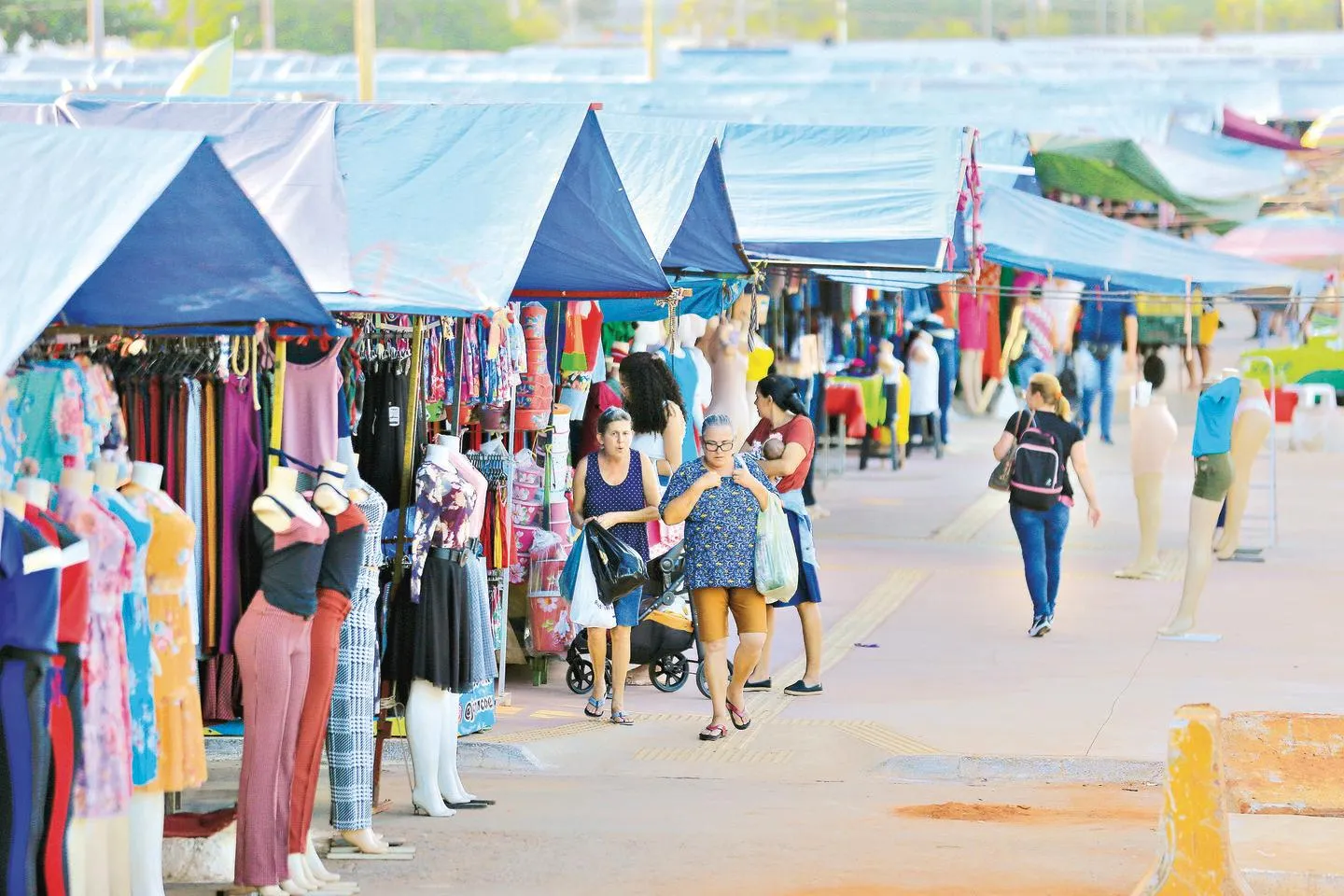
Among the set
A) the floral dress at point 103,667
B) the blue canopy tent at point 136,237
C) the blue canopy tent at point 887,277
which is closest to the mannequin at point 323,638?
the blue canopy tent at point 136,237

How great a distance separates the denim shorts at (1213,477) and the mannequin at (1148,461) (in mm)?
2376

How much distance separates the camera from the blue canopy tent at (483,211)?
898 cm

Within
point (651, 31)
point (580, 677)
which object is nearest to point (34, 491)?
point (580, 677)

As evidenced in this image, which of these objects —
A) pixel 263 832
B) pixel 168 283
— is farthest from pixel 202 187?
pixel 263 832

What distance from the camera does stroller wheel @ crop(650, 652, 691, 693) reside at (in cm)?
1225

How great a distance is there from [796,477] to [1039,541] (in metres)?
2.66

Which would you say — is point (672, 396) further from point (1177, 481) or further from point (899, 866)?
point (1177, 481)

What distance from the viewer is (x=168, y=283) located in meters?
7.09

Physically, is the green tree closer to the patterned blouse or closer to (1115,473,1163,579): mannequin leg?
(1115,473,1163,579): mannequin leg

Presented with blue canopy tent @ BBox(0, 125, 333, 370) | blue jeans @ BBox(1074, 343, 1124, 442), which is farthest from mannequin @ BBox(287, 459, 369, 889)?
blue jeans @ BBox(1074, 343, 1124, 442)

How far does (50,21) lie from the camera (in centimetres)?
5838

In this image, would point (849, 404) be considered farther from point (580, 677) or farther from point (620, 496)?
point (620, 496)

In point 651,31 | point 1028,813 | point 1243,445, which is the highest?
point 651,31

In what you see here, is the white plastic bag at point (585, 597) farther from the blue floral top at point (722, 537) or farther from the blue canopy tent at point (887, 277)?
the blue canopy tent at point (887, 277)
